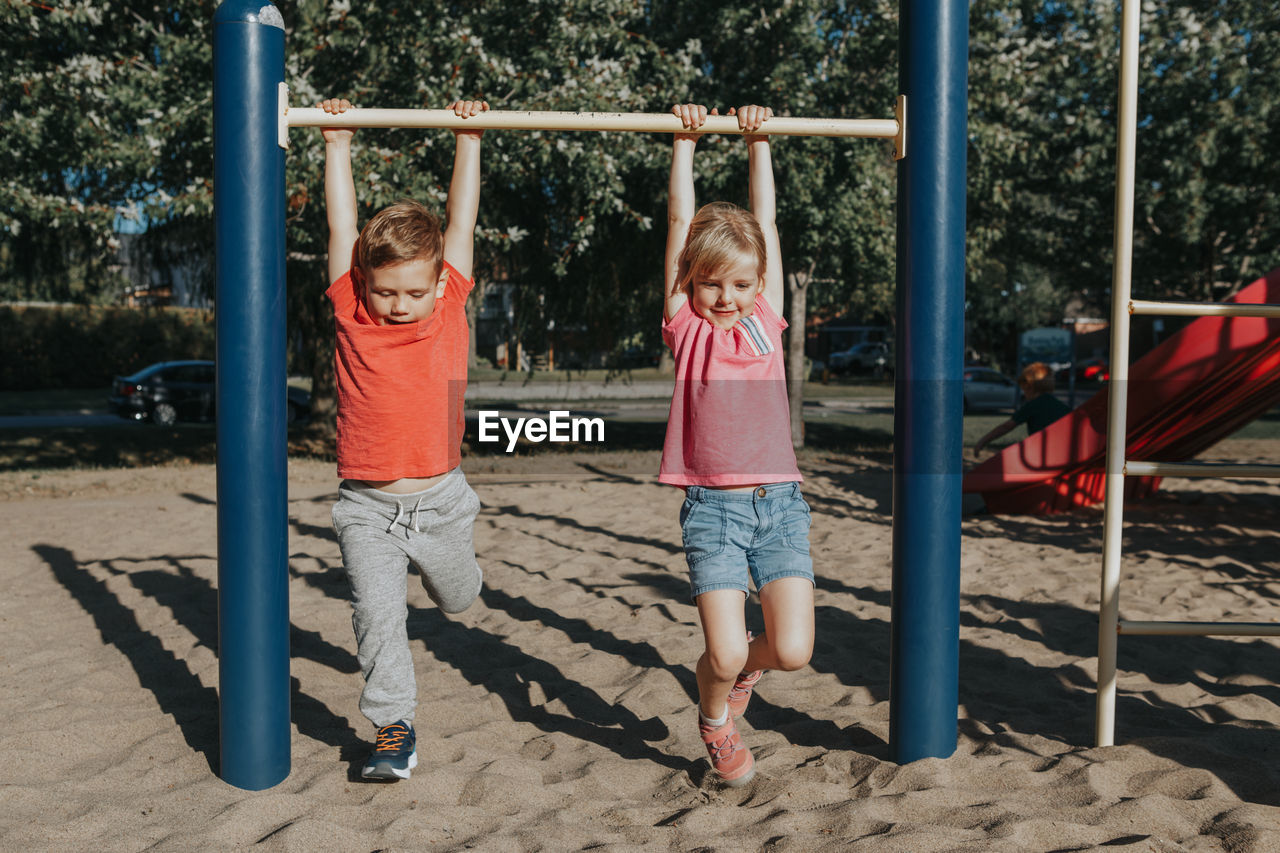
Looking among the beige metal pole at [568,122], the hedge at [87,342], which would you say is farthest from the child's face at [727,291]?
the hedge at [87,342]

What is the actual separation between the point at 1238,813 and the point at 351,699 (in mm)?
2818

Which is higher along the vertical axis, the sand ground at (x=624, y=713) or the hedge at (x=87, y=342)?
the hedge at (x=87, y=342)

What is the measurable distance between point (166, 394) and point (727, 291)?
57.4 feet

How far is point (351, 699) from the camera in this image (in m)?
3.70

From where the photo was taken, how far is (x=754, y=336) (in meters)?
2.86

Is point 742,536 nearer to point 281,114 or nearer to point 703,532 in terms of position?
point 703,532

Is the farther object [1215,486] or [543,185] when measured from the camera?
[543,185]

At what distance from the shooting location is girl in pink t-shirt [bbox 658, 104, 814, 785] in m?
2.73

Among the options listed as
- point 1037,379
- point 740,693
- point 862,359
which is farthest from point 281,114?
point 862,359

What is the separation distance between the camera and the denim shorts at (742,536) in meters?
2.71

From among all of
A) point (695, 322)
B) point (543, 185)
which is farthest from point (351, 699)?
point (543, 185)

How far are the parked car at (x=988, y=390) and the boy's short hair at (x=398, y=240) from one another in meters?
23.3

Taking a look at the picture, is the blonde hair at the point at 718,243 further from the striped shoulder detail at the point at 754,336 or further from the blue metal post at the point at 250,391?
the blue metal post at the point at 250,391

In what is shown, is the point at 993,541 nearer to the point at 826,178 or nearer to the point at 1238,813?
the point at 1238,813
